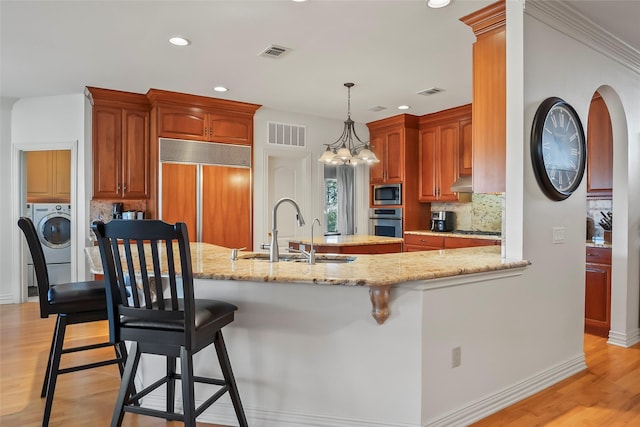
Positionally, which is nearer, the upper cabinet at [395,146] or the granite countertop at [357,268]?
the granite countertop at [357,268]

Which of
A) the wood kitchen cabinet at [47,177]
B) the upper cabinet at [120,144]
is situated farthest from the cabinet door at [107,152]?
the wood kitchen cabinet at [47,177]

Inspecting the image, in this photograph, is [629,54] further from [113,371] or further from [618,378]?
[113,371]

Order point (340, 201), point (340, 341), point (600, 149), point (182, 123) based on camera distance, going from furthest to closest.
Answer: point (340, 201) < point (182, 123) < point (600, 149) < point (340, 341)

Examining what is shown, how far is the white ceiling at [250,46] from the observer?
2766mm

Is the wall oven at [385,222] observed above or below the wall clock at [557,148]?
below

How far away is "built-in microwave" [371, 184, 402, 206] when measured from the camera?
599 cm

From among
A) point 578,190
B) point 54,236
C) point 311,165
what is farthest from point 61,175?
point 578,190

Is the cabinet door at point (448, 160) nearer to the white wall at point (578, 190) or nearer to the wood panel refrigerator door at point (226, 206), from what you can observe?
the white wall at point (578, 190)

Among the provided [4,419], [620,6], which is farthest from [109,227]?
[620,6]

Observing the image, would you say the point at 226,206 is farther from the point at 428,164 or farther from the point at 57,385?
the point at 428,164

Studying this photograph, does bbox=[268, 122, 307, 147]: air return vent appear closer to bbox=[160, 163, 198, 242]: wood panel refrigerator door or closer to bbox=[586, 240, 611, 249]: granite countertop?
bbox=[160, 163, 198, 242]: wood panel refrigerator door

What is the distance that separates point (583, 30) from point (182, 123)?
4.03 metres

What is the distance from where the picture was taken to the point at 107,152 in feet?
→ 15.5

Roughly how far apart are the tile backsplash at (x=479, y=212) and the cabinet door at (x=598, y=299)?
5.61 feet
